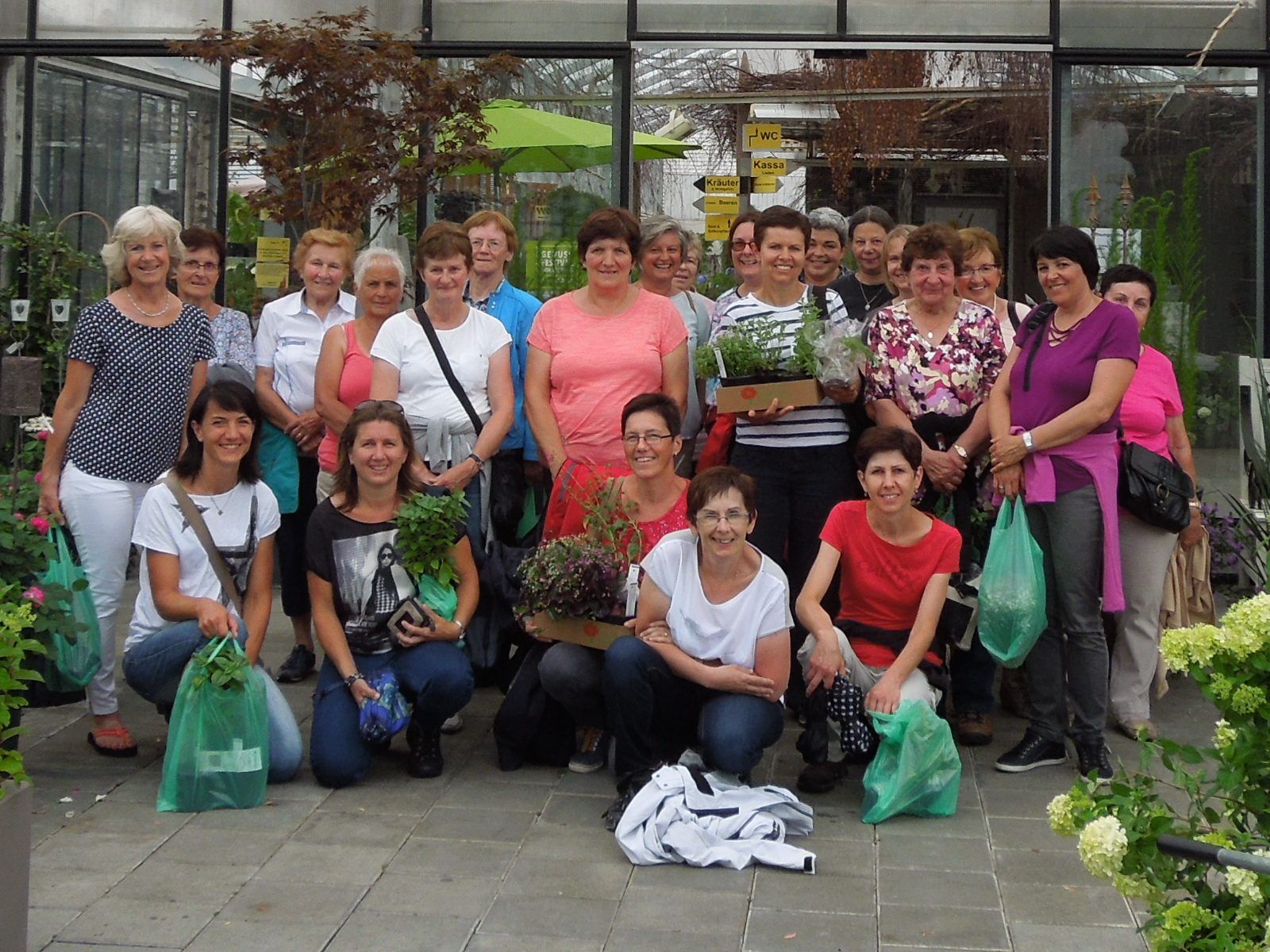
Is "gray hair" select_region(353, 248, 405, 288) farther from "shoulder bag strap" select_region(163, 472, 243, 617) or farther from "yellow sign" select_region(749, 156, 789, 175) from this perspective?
"yellow sign" select_region(749, 156, 789, 175)

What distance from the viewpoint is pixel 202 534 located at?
560cm

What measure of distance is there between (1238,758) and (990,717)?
3.23m

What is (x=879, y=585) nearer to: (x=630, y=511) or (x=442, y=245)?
(x=630, y=511)

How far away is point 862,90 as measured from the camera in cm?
1380

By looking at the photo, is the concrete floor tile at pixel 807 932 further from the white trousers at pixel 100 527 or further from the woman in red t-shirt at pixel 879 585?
the white trousers at pixel 100 527

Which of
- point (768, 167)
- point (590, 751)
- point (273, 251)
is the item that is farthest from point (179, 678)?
point (768, 167)

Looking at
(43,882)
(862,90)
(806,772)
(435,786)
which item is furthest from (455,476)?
(862,90)

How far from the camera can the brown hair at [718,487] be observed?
5.20 metres

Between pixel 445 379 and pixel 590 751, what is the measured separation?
5.09 feet

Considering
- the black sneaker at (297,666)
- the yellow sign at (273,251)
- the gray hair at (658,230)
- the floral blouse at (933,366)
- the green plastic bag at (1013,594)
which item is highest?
the yellow sign at (273,251)

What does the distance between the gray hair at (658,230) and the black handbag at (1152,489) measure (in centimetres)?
208

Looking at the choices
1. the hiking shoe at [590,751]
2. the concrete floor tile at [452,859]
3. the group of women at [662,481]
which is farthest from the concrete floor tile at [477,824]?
the hiking shoe at [590,751]

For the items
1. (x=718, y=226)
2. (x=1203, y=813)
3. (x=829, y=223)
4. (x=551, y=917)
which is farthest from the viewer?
(x=718, y=226)

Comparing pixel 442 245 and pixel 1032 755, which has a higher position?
pixel 442 245
